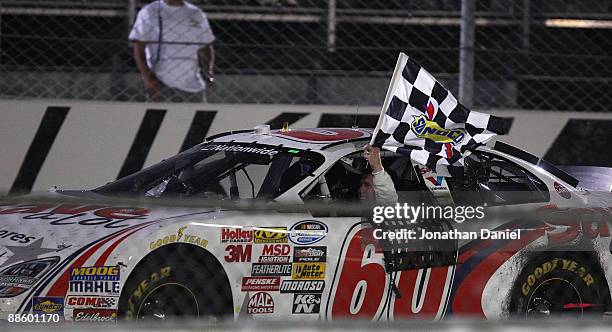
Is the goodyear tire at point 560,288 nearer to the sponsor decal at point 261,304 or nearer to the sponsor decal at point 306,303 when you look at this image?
the sponsor decal at point 306,303

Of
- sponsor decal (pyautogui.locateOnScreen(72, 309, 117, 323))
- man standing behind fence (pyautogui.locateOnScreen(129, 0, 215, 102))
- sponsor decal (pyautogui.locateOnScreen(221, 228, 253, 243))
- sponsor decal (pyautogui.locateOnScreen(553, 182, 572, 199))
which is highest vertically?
man standing behind fence (pyautogui.locateOnScreen(129, 0, 215, 102))

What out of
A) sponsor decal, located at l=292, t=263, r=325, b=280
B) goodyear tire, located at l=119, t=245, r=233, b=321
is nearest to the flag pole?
sponsor decal, located at l=292, t=263, r=325, b=280

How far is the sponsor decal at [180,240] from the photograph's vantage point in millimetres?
5367

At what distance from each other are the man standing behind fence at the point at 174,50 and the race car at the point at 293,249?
2.95 m

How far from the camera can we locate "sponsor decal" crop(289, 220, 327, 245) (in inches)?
221

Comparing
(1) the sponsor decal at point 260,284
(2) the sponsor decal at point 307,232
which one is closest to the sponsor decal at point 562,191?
(2) the sponsor decal at point 307,232

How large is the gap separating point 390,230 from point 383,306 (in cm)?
37

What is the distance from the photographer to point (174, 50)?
9625 mm

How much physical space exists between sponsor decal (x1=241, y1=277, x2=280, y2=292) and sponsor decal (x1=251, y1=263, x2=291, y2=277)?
0.08 feet

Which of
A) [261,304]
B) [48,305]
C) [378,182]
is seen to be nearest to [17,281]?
[48,305]

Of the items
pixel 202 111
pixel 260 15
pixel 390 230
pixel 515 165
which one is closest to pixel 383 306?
pixel 390 230

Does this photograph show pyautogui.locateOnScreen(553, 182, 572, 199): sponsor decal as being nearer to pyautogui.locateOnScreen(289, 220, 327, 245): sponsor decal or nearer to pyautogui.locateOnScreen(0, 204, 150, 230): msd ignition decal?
pyautogui.locateOnScreen(289, 220, 327, 245): sponsor decal

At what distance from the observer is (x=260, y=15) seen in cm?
1002

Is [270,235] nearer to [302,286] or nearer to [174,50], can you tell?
[302,286]
